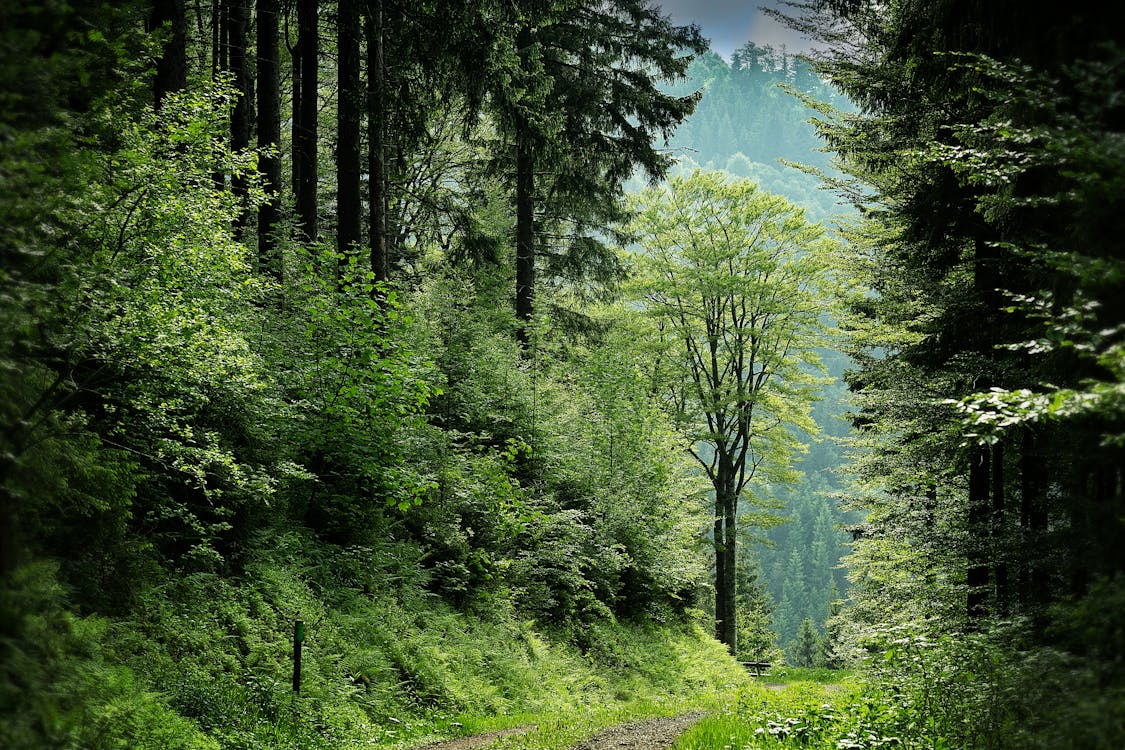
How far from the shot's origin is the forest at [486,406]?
3883 mm

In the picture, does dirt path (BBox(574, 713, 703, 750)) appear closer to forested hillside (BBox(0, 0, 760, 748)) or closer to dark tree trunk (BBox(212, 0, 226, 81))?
forested hillside (BBox(0, 0, 760, 748))

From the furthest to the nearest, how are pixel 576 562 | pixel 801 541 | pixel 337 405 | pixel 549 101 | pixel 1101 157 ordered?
pixel 801 541 < pixel 549 101 < pixel 576 562 < pixel 337 405 < pixel 1101 157

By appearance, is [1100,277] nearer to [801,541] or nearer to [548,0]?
[548,0]

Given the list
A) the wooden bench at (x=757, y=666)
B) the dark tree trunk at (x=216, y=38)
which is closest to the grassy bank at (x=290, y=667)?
the dark tree trunk at (x=216, y=38)

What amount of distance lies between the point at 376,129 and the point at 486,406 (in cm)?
562

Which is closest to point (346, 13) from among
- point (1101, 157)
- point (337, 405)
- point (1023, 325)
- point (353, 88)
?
point (353, 88)

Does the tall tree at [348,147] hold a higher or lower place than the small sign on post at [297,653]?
higher

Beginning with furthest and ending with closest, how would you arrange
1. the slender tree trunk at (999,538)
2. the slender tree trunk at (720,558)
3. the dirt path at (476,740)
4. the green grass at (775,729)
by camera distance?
the slender tree trunk at (720,558)
the slender tree trunk at (999,538)
the dirt path at (476,740)
the green grass at (775,729)

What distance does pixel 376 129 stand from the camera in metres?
12.8

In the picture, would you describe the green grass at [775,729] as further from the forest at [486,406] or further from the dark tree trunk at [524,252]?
the dark tree trunk at [524,252]

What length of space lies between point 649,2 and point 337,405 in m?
15.8

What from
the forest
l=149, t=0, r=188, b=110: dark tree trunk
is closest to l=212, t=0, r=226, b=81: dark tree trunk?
the forest

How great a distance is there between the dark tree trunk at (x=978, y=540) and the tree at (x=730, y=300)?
15.2 metres

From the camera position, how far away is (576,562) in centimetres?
1461
